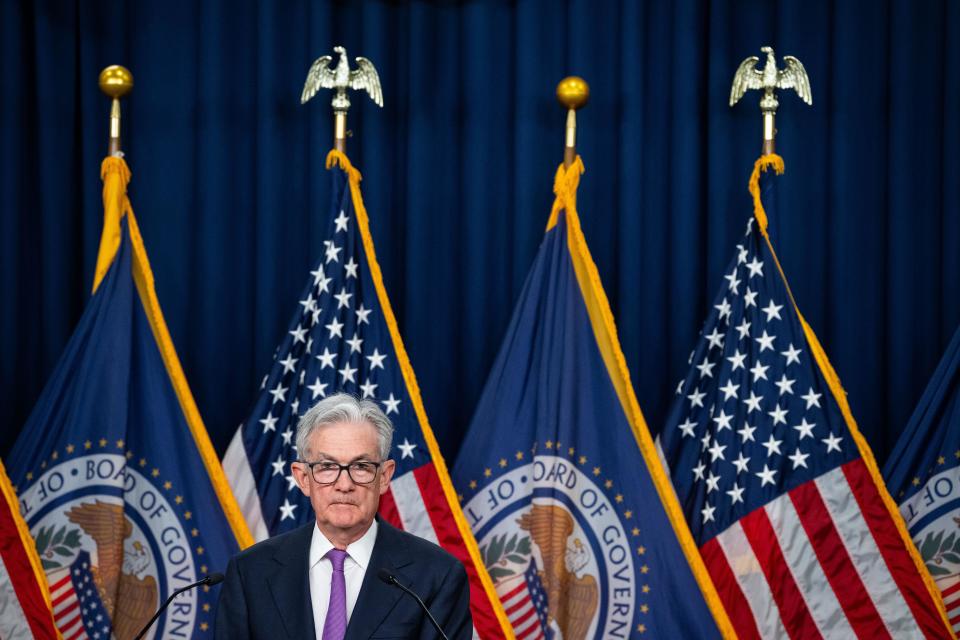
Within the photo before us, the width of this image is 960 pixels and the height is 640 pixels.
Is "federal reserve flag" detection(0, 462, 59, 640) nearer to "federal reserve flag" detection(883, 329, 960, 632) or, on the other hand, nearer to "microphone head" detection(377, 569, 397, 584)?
"microphone head" detection(377, 569, 397, 584)

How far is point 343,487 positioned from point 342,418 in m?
0.15

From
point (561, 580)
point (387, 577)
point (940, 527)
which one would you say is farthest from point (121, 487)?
point (940, 527)

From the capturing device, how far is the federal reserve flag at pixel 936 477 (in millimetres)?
4316

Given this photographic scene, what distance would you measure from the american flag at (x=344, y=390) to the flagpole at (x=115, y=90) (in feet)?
2.62

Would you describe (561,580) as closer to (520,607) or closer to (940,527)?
(520,607)

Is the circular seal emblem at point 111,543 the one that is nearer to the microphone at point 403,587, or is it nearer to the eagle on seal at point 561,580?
the eagle on seal at point 561,580

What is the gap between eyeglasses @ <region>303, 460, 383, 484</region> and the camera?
2.63m

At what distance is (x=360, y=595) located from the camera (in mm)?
2605

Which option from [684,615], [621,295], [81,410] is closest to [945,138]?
[621,295]

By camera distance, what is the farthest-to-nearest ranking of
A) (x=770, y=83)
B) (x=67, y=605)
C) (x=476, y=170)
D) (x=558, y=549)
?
1. (x=476, y=170)
2. (x=770, y=83)
3. (x=558, y=549)
4. (x=67, y=605)

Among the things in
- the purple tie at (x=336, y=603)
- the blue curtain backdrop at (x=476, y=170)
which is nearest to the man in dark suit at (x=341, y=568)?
the purple tie at (x=336, y=603)

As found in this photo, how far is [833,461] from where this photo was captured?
4.30 m

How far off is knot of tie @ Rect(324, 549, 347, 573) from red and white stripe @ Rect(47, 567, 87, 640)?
188cm

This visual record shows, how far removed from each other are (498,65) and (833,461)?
2.15 meters
